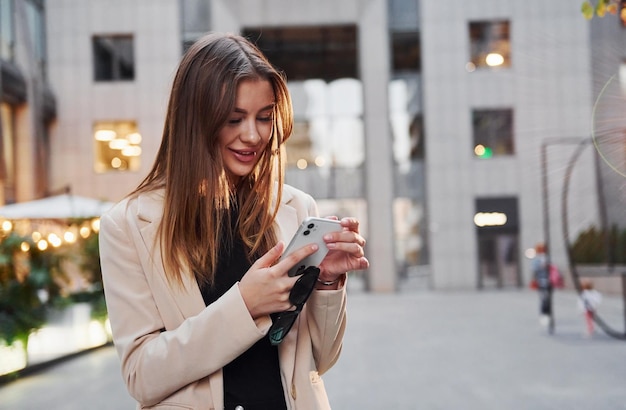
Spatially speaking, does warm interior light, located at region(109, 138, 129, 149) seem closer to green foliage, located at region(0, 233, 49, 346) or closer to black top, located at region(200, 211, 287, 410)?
green foliage, located at region(0, 233, 49, 346)

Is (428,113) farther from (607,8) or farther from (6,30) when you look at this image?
(607,8)

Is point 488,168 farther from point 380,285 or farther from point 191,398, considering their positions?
point 191,398

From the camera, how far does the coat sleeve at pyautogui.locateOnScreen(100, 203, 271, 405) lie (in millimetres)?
1709

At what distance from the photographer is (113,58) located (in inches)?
1153

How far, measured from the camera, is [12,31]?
2144cm

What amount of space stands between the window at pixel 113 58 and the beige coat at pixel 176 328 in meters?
28.3

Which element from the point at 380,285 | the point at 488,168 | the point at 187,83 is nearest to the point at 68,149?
the point at 380,285

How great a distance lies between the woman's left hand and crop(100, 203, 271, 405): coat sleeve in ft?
0.63

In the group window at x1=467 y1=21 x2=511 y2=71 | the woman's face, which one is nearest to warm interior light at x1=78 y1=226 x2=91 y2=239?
the woman's face

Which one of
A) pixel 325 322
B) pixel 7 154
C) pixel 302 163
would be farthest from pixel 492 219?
pixel 325 322

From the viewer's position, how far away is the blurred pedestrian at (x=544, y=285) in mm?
15336

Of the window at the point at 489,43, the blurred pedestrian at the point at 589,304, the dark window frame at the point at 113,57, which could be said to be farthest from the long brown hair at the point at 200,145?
the window at the point at 489,43

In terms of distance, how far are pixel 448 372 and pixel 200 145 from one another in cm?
933

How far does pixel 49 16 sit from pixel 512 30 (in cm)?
1791
